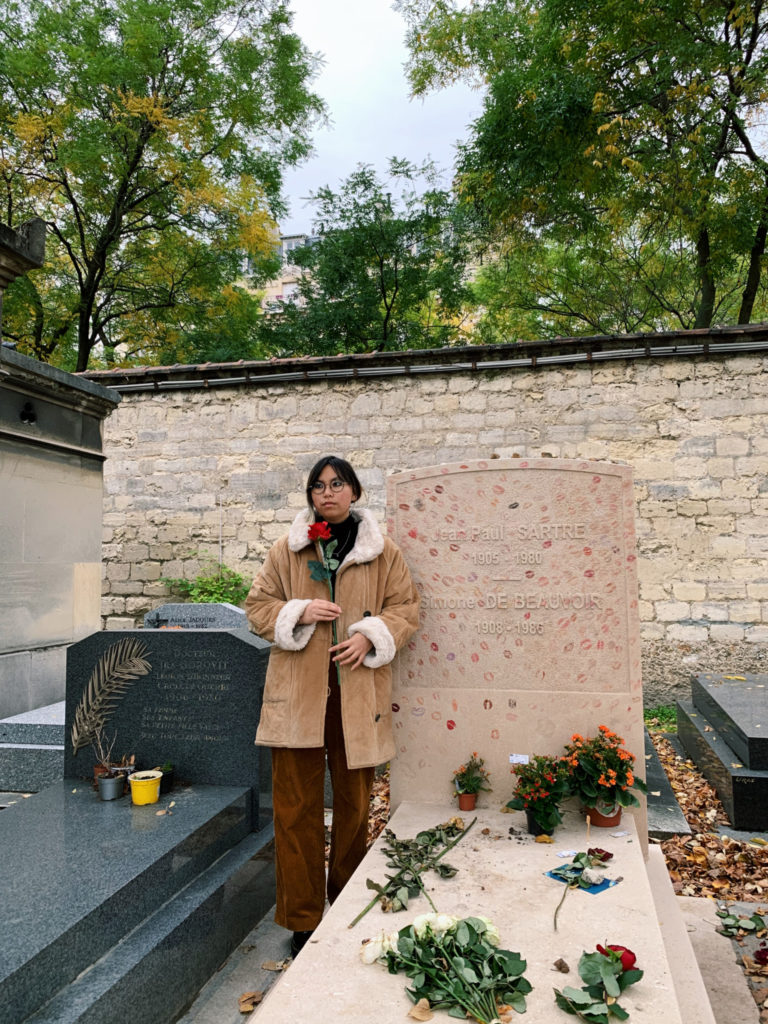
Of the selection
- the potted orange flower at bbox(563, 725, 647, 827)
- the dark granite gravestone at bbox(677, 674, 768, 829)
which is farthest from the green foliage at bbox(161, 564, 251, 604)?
the potted orange flower at bbox(563, 725, 647, 827)

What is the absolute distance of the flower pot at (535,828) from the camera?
2537 millimetres

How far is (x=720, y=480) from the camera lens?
653 cm

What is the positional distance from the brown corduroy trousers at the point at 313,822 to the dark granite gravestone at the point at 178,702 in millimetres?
640

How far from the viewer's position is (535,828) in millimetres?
2555

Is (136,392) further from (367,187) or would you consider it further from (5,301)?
(367,187)

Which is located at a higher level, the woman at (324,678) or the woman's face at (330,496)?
the woman's face at (330,496)

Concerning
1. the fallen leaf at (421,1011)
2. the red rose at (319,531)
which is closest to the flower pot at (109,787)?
the red rose at (319,531)

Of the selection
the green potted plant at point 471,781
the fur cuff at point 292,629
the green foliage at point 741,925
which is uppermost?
the fur cuff at point 292,629

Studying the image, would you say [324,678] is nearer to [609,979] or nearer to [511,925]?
[511,925]

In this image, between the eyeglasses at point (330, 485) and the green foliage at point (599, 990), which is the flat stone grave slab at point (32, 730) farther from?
the green foliage at point (599, 990)

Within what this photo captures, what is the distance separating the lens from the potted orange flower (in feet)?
8.34

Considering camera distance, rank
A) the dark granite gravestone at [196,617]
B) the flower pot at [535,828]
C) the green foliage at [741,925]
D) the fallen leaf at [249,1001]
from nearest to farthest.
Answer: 1. the fallen leaf at [249,1001]
2. the flower pot at [535,828]
3. the green foliage at [741,925]
4. the dark granite gravestone at [196,617]

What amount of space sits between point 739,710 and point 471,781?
2575 mm

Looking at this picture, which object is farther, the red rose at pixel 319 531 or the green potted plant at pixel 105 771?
the green potted plant at pixel 105 771
